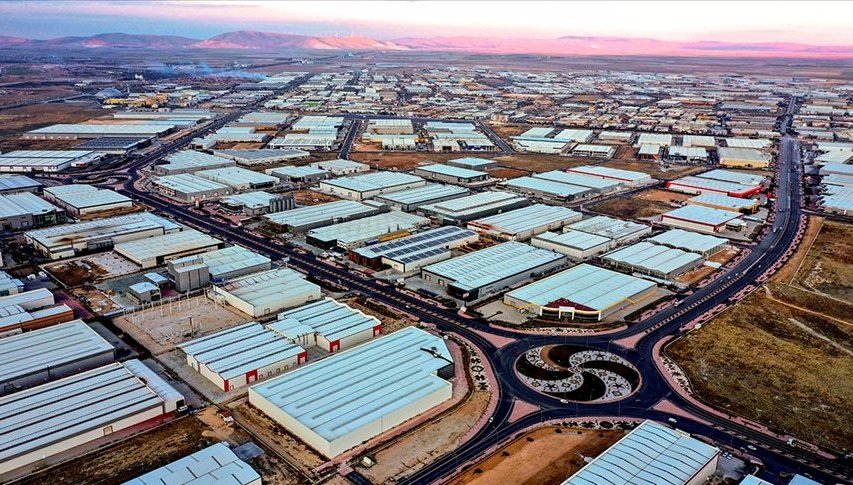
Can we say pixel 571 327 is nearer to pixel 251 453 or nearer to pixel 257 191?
pixel 251 453

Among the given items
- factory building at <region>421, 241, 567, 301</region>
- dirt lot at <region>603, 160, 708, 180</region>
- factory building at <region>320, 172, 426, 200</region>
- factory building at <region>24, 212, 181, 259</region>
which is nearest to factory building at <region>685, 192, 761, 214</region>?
dirt lot at <region>603, 160, 708, 180</region>

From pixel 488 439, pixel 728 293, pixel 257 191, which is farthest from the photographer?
pixel 257 191

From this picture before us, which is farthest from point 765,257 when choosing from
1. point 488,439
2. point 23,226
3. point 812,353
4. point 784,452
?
point 23,226

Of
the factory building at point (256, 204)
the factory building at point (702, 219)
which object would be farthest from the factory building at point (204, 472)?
the factory building at point (702, 219)

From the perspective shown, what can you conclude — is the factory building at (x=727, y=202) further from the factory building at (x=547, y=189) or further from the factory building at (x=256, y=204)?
the factory building at (x=256, y=204)

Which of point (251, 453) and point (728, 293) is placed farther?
point (728, 293)

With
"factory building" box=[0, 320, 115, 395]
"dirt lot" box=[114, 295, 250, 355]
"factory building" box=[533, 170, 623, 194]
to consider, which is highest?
"factory building" box=[533, 170, 623, 194]

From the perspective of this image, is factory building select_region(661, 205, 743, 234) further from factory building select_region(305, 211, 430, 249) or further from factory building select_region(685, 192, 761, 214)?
factory building select_region(305, 211, 430, 249)

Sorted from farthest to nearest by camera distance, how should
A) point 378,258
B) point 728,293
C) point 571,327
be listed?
point 378,258 < point 728,293 < point 571,327
